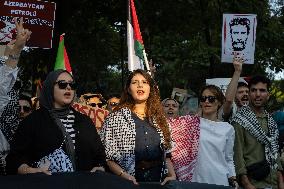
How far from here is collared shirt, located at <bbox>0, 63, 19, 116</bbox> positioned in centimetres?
451

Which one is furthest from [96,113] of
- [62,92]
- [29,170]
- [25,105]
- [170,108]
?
[29,170]

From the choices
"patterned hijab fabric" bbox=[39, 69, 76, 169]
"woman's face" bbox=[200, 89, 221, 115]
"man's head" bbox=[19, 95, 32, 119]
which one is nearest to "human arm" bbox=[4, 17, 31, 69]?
"patterned hijab fabric" bbox=[39, 69, 76, 169]

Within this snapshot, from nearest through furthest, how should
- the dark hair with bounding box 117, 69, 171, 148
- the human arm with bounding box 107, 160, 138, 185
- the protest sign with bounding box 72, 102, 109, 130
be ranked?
the human arm with bounding box 107, 160, 138, 185
the dark hair with bounding box 117, 69, 171, 148
the protest sign with bounding box 72, 102, 109, 130

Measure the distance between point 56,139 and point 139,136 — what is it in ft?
2.48

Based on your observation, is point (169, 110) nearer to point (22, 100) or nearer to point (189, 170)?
point (22, 100)

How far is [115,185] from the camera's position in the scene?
4.09 m

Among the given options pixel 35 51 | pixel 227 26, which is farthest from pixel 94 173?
pixel 35 51

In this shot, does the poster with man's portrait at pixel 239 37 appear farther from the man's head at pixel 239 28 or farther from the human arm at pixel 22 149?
the human arm at pixel 22 149

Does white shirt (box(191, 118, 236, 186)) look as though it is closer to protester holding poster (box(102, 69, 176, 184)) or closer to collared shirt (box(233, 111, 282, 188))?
collared shirt (box(233, 111, 282, 188))

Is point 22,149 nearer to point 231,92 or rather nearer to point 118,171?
point 118,171

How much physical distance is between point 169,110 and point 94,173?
3.79 metres

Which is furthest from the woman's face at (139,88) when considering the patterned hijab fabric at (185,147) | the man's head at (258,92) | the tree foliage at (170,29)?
the tree foliage at (170,29)

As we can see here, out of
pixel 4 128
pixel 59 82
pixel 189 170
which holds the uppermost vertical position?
pixel 59 82

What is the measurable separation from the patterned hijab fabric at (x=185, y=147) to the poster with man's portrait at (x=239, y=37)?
2.53 m
